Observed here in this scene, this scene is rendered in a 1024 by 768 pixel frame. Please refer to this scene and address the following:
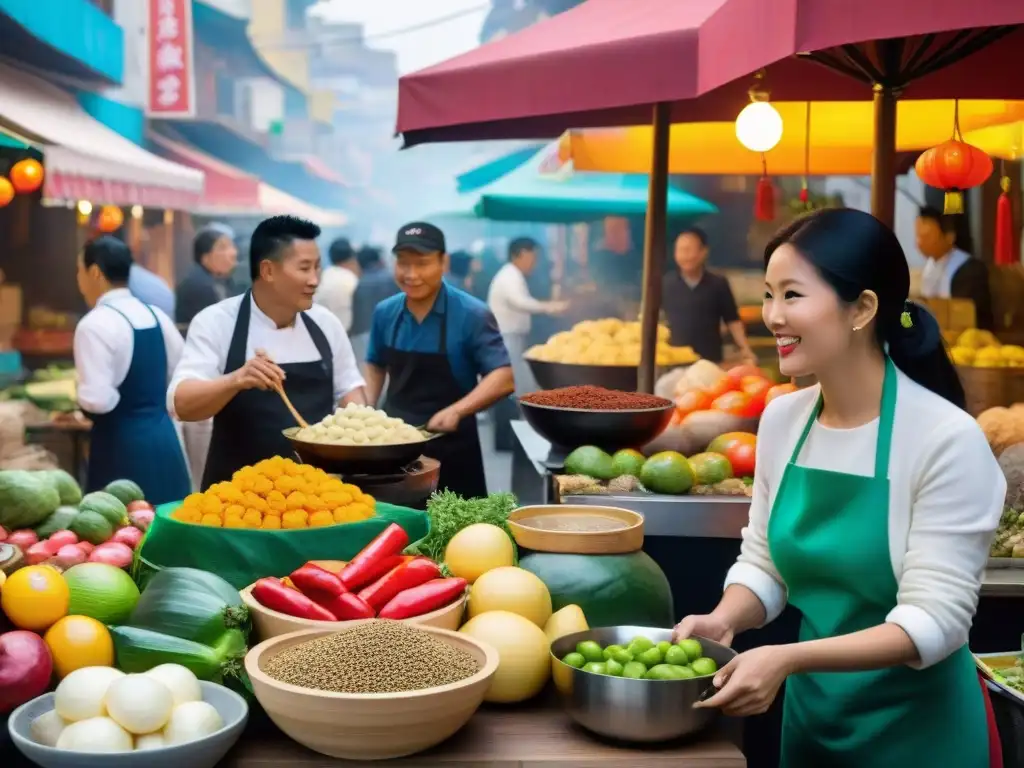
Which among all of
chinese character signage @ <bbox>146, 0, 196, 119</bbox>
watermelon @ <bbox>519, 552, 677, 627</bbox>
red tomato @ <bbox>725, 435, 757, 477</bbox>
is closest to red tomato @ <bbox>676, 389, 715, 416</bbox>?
red tomato @ <bbox>725, 435, 757, 477</bbox>

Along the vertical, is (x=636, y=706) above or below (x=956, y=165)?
below

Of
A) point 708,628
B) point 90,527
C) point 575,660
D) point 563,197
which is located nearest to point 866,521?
point 708,628

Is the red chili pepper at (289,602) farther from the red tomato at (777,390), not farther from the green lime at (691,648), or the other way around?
the red tomato at (777,390)

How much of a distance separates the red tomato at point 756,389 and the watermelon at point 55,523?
2.46 metres

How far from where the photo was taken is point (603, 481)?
3977 millimetres

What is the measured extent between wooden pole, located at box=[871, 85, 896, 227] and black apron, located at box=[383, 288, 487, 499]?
6.09 ft

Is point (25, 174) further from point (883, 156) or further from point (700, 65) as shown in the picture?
point (883, 156)

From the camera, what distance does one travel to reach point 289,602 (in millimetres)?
2250

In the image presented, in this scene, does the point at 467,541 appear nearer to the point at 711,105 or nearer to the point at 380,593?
the point at 380,593

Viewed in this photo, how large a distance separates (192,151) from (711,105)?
13521 mm

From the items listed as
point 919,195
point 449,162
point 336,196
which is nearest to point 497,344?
point 919,195

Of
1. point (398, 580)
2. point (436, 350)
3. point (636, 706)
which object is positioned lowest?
point (636, 706)

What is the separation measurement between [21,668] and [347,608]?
0.58 m

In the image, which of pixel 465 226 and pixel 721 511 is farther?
pixel 465 226
